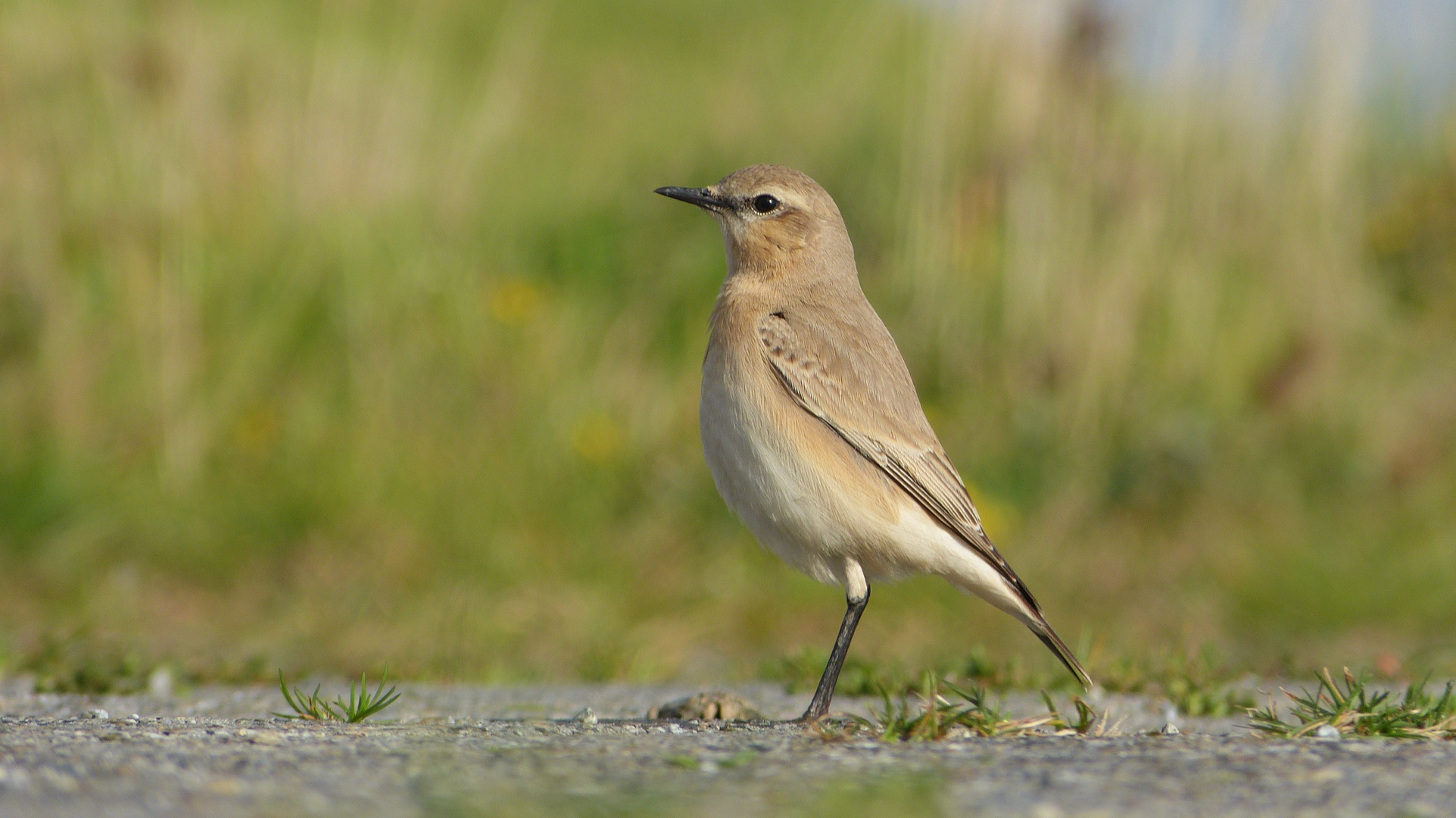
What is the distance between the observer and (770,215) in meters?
5.52

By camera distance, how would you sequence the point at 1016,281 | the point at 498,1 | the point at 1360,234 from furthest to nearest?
the point at 498,1 < the point at 1360,234 < the point at 1016,281

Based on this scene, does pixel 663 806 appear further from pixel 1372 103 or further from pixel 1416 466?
pixel 1372 103

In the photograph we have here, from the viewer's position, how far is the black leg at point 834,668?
4.43 meters

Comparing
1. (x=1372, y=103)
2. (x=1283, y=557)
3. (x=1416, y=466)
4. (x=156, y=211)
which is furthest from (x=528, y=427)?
(x=1372, y=103)

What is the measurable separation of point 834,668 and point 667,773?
170 centimetres

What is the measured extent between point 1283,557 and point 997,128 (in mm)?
3659

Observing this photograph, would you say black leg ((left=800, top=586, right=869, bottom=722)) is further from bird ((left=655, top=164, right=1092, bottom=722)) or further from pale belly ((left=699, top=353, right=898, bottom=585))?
pale belly ((left=699, top=353, right=898, bottom=585))

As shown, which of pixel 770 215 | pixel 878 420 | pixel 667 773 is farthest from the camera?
pixel 770 215

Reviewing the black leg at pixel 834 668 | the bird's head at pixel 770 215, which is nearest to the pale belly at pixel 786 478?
the black leg at pixel 834 668

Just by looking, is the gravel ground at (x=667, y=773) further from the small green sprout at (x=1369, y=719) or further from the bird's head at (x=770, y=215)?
the bird's head at (x=770, y=215)

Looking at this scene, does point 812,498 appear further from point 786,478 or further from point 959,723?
point 959,723

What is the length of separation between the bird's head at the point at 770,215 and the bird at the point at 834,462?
0.77 feet

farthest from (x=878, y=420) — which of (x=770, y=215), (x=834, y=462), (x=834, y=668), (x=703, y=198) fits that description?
(x=703, y=198)

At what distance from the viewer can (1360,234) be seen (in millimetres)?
10367
